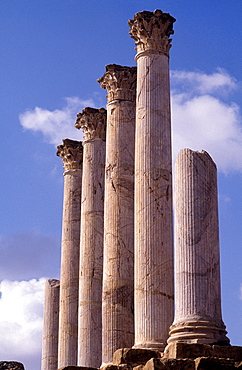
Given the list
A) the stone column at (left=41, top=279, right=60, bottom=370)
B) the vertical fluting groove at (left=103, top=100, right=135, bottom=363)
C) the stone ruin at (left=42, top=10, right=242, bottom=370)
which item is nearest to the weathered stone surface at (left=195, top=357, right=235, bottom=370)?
the stone ruin at (left=42, top=10, right=242, bottom=370)

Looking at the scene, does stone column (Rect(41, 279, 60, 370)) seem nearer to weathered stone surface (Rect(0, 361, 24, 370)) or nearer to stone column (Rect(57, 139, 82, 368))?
stone column (Rect(57, 139, 82, 368))

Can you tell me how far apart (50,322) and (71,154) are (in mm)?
9980

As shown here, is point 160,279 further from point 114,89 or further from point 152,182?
point 114,89

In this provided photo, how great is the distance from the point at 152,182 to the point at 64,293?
15020 mm

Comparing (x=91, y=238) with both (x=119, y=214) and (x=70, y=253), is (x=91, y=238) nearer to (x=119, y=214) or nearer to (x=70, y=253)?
(x=70, y=253)

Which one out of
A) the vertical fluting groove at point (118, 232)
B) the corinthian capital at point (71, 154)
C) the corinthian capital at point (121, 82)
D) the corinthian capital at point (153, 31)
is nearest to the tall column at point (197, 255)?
the corinthian capital at point (153, 31)

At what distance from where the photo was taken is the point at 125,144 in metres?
42.8

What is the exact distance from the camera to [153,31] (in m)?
39.3

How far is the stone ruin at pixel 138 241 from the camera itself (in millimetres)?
30156

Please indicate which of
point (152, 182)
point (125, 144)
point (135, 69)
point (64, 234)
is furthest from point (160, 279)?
point (64, 234)

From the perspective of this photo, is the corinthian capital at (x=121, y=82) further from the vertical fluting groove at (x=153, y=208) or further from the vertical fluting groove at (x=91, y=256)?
the vertical fluting groove at (x=91, y=256)

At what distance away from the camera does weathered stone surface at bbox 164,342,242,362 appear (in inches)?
1136

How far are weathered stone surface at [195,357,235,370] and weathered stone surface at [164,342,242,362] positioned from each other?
2323 millimetres

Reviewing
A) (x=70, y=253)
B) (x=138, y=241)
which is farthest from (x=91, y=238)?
(x=138, y=241)
